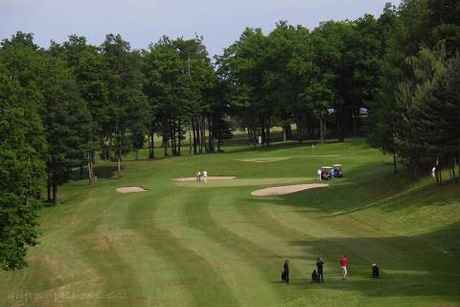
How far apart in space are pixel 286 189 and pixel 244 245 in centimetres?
2866

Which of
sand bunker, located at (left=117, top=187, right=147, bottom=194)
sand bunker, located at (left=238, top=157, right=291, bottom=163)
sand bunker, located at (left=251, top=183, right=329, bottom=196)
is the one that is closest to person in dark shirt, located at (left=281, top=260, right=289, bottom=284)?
sand bunker, located at (left=251, top=183, right=329, bottom=196)

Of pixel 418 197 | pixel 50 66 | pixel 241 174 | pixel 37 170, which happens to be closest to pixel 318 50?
pixel 241 174

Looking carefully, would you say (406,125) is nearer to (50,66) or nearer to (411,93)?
(411,93)

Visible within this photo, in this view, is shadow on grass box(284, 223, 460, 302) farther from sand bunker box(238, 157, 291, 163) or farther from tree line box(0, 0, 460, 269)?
sand bunker box(238, 157, 291, 163)

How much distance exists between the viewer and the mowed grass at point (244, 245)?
128ft

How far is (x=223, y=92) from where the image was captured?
13625 cm

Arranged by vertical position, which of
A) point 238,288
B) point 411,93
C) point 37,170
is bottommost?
point 238,288

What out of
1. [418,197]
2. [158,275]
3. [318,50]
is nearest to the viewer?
[158,275]

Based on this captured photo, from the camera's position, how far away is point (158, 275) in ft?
144

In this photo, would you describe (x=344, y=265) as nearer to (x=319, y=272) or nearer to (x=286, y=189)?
(x=319, y=272)

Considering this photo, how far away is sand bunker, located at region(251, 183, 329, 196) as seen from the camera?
77625 millimetres

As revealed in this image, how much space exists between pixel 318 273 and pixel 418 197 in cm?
2452

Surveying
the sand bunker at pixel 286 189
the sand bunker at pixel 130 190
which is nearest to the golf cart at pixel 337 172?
the sand bunker at pixel 286 189

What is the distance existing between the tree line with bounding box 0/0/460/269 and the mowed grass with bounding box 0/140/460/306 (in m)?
4.13
